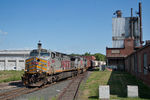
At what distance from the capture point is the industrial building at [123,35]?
44.0 metres

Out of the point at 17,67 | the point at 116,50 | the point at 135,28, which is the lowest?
the point at 17,67

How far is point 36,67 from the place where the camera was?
16.2m

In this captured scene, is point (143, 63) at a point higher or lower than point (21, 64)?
higher

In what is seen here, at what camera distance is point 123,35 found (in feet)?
183

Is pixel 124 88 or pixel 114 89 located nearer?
pixel 114 89

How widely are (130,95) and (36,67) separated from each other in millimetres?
8713

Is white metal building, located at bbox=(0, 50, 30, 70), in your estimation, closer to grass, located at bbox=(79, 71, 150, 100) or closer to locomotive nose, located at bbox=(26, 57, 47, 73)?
grass, located at bbox=(79, 71, 150, 100)

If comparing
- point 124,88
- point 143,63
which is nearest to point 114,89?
point 124,88

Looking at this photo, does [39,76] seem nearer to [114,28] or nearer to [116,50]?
[116,50]

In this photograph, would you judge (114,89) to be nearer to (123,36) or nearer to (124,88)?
(124,88)

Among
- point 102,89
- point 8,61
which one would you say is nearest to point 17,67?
point 8,61

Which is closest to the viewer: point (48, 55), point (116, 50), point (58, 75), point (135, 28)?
point (48, 55)

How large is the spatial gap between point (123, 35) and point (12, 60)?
34.9m

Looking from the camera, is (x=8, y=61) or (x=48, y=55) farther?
(x=8, y=61)
